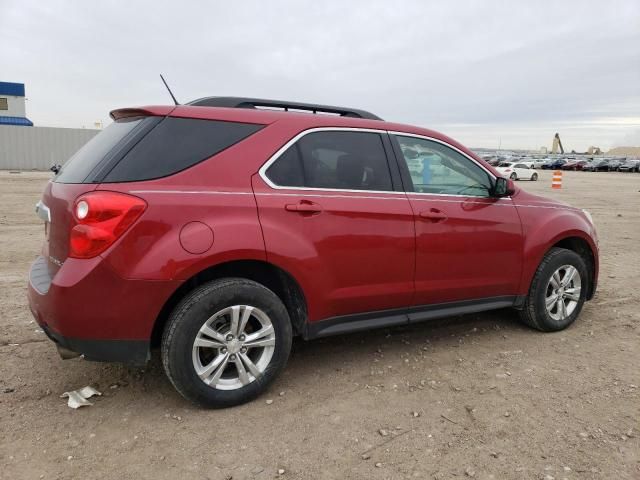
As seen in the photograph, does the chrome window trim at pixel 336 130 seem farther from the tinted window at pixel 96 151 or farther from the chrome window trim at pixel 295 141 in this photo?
the tinted window at pixel 96 151

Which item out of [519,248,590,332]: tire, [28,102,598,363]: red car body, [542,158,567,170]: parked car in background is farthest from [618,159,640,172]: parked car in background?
[28,102,598,363]: red car body

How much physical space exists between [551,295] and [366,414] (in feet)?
7.45

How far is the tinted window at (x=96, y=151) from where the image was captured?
9.41 feet

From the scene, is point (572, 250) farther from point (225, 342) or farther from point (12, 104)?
point (12, 104)

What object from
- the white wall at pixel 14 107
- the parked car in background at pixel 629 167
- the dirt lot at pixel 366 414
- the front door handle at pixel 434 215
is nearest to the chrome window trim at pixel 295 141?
the front door handle at pixel 434 215

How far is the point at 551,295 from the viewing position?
4371 mm

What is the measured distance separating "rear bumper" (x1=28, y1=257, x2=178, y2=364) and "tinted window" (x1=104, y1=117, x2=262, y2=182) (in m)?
0.53

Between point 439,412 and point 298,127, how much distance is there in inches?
77.6

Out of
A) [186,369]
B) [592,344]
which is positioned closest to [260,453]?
[186,369]

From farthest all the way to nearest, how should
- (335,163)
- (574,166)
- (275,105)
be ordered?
(574,166) → (275,105) → (335,163)

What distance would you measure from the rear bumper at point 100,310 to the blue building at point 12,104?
42.1 metres

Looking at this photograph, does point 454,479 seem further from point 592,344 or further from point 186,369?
point 592,344

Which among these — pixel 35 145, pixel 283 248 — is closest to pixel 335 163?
pixel 283 248

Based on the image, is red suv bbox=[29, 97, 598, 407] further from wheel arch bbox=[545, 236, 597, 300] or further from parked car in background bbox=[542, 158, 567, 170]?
parked car in background bbox=[542, 158, 567, 170]
